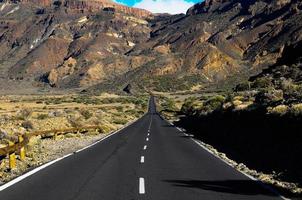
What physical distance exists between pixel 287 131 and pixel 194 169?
20.8ft

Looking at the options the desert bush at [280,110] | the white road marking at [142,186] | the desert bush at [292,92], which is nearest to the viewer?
the white road marking at [142,186]

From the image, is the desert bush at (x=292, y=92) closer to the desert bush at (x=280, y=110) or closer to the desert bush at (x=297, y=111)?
the desert bush at (x=280, y=110)

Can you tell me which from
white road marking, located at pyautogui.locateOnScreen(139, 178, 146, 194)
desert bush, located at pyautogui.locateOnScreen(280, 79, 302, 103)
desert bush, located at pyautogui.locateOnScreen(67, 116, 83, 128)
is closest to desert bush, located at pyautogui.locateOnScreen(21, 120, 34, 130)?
desert bush, located at pyautogui.locateOnScreen(67, 116, 83, 128)

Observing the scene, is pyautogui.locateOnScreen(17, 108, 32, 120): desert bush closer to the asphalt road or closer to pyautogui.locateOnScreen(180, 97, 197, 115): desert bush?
the asphalt road

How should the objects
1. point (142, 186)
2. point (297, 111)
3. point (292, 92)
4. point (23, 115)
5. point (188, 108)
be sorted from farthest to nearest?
point (188, 108) → point (23, 115) → point (292, 92) → point (297, 111) → point (142, 186)

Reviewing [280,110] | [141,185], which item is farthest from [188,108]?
[141,185]

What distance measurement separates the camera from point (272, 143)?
20.9 metres

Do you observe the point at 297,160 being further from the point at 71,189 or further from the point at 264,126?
the point at 71,189

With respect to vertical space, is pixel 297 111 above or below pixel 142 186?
above

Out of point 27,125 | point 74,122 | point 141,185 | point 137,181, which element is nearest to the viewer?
point 141,185

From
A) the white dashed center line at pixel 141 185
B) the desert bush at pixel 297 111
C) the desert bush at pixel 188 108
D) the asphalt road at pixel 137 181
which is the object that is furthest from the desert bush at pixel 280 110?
the desert bush at pixel 188 108

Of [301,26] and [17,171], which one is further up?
[301,26]

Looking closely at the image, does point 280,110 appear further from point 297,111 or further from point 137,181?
point 137,181

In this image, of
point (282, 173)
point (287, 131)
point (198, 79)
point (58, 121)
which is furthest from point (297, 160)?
point (198, 79)
